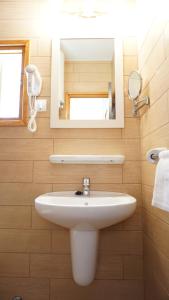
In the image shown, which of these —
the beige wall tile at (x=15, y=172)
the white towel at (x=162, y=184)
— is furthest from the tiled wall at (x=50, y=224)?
the white towel at (x=162, y=184)

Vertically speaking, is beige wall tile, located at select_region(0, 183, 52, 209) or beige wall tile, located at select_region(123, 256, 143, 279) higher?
beige wall tile, located at select_region(0, 183, 52, 209)

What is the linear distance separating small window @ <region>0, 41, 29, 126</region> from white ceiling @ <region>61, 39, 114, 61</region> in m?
0.31

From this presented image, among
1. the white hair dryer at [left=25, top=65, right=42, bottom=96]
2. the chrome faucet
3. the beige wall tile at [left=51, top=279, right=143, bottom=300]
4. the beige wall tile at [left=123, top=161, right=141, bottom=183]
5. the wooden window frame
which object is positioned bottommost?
the beige wall tile at [left=51, top=279, right=143, bottom=300]

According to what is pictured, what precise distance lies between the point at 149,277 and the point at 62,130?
1.09 meters

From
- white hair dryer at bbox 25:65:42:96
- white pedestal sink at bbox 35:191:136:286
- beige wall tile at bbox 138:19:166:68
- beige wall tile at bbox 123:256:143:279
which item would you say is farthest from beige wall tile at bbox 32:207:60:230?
beige wall tile at bbox 138:19:166:68

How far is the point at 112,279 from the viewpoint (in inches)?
55.2

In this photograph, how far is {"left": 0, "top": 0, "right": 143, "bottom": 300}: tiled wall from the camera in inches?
55.4

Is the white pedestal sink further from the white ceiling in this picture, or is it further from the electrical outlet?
the white ceiling

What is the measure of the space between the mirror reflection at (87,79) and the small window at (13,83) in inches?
11.3

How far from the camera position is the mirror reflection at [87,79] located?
60.5 inches

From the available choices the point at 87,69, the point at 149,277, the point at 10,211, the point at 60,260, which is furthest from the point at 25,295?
the point at 87,69

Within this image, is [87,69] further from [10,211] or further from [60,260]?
[60,260]

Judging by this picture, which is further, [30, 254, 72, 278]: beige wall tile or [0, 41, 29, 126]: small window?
[0, 41, 29, 126]: small window

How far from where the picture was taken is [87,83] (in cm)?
156
